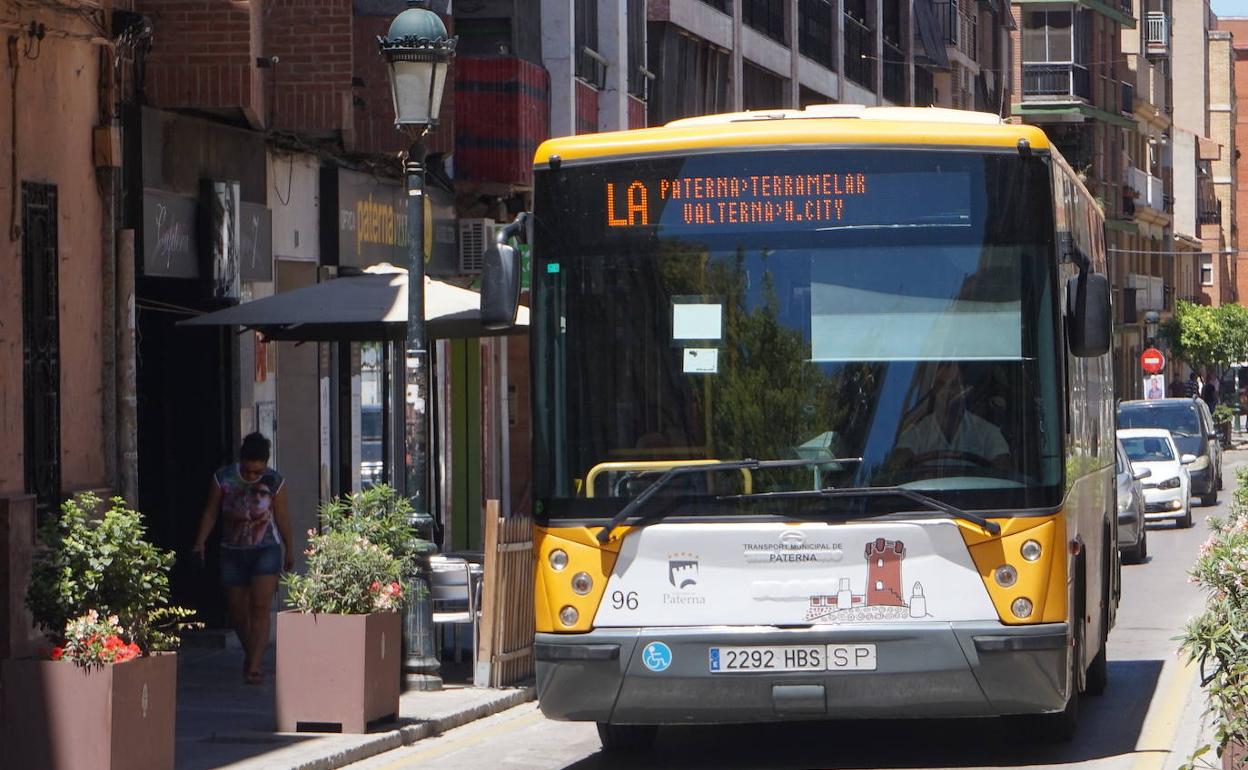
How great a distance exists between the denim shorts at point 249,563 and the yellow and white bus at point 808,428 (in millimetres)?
4454

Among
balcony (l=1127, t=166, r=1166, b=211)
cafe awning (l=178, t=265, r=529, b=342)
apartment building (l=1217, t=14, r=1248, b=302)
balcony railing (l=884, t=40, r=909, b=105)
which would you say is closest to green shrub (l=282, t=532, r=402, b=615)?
cafe awning (l=178, t=265, r=529, b=342)

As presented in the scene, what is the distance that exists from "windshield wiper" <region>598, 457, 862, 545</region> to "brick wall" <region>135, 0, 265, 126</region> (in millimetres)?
7983

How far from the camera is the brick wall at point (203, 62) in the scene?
17.2 meters

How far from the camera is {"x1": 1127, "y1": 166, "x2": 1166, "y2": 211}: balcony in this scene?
84.2m

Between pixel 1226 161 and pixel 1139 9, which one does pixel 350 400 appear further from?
pixel 1226 161

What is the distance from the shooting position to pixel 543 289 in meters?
10.5

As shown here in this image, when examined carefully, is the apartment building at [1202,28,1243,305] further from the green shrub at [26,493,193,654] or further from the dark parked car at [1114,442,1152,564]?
the green shrub at [26,493,193,654]

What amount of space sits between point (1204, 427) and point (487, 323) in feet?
102

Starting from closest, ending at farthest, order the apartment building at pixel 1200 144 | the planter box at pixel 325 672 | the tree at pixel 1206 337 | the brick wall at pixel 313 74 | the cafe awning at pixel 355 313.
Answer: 1. the planter box at pixel 325 672
2. the cafe awning at pixel 355 313
3. the brick wall at pixel 313 74
4. the tree at pixel 1206 337
5. the apartment building at pixel 1200 144

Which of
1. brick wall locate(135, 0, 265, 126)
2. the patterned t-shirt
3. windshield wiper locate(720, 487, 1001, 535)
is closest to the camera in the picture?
windshield wiper locate(720, 487, 1001, 535)

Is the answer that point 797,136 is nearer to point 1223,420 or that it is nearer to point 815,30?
point 815,30

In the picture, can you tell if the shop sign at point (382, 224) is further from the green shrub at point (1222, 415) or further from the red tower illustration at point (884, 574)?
the green shrub at point (1222, 415)

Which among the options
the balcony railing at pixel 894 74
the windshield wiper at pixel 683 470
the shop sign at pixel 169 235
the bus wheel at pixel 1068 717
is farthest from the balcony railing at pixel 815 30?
the windshield wiper at pixel 683 470

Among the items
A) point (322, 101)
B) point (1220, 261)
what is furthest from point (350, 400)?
point (1220, 261)
